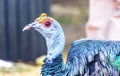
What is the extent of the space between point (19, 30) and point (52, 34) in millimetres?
3679

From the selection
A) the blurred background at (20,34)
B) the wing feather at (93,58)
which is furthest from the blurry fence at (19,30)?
the wing feather at (93,58)

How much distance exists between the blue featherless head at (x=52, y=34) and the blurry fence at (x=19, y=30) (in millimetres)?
3595

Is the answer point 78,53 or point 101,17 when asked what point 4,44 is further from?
point 78,53

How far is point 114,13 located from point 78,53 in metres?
0.71

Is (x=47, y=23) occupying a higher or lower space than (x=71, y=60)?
higher

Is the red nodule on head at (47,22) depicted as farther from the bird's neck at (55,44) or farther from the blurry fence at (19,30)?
the blurry fence at (19,30)

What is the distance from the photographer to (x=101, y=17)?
8.64 ft

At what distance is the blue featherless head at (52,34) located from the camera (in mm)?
1864

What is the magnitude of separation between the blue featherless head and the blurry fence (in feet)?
11.8

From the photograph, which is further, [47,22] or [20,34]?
[20,34]

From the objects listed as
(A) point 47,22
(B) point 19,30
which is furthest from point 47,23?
(B) point 19,30

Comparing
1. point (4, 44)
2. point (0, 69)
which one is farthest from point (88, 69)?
point (4, 44)

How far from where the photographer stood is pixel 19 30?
5520 millimetres

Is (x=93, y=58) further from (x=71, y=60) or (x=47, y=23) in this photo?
(x=47, y=23)
